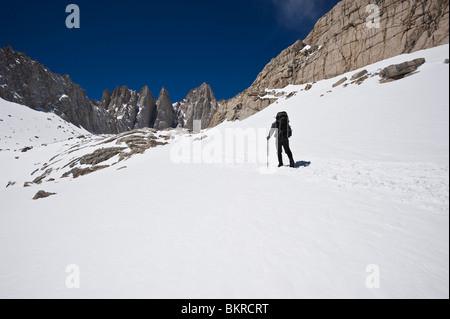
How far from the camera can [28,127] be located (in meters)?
→ 77.4

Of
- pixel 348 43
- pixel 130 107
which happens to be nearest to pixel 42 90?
pixel 130 107

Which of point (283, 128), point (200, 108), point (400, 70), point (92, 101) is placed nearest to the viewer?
point (283, 128)

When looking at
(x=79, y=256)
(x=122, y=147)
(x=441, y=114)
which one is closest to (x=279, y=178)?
(x=441, y=114)

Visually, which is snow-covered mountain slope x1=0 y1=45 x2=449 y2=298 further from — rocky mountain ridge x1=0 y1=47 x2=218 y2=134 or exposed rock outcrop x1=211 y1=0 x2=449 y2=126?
rocky mountain ridge x1=0 y1=47 x2=218 y2=134

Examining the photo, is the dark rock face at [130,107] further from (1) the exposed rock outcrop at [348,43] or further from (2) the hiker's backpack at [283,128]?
(2) the hiker's backpack at [283,128]

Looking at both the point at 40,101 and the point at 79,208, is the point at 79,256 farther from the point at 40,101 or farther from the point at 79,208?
the point at 40,101

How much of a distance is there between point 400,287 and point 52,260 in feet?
18.9

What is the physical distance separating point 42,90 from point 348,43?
139m

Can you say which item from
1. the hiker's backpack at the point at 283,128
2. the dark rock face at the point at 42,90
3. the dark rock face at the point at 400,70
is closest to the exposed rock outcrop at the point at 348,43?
the dark rock face at the point at 400,70

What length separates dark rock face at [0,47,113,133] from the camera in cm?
9331

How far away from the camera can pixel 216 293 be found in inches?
105

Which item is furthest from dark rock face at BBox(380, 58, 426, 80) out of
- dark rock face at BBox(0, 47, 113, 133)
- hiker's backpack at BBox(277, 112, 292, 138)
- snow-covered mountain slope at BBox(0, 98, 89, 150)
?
dark rock face at BBox(0, 47, 113, 133)

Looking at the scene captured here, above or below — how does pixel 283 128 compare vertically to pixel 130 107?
below

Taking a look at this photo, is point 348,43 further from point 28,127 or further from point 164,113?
point 164,113
